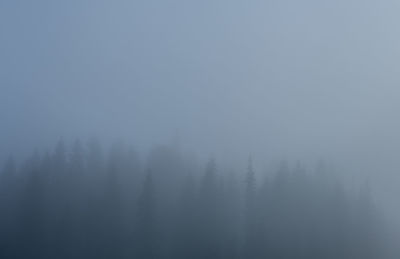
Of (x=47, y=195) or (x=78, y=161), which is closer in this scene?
(x=47, y=195)

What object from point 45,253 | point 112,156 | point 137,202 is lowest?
point 45,253

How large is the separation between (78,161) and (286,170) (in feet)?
23.7

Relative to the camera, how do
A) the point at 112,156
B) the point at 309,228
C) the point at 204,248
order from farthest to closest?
1. the point at 112,156
2. the point at 309,228
3. the point at 204,248

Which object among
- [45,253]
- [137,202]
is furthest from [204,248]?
[45,253]

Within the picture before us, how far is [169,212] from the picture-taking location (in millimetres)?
23859

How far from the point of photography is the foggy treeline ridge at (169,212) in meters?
23.1

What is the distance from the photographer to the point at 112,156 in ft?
86.5

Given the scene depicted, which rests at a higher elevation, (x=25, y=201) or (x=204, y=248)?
(x=25, y=201)

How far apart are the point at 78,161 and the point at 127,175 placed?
5.96ft

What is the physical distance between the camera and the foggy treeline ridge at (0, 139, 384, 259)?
2306 cm

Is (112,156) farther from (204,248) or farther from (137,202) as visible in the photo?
(204,248)

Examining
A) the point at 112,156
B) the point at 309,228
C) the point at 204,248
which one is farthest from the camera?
the point at 112,156

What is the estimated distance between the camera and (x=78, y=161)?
25641 mm

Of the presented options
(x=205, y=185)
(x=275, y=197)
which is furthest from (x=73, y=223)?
(x=275, y=197)
